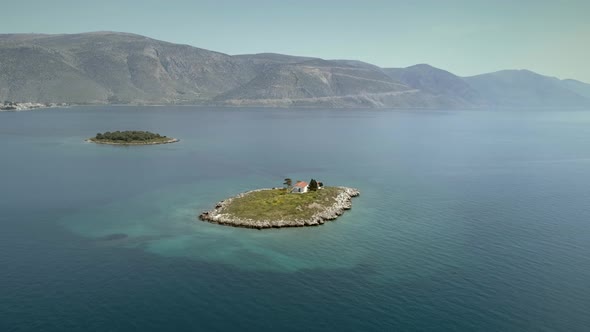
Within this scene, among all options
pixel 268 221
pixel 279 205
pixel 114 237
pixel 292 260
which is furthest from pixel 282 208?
pixel 114 237

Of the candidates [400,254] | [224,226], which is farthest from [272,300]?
[224,226]

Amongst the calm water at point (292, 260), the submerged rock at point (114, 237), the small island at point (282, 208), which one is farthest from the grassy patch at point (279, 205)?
the submerged rock at point (114, 237)

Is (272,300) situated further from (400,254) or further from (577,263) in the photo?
(577,263)

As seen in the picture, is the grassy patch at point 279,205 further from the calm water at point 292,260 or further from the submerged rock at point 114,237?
the submerged rock at point 114,237

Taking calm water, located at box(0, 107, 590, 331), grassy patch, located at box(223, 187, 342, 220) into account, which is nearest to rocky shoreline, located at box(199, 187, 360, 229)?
grassy patch, located at box(223, 187, 342, 220)

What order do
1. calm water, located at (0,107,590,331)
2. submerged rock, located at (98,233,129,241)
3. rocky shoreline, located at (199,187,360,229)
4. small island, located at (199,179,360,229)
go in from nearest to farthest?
calm water, located at (0,107,590,331) < submerged rock, located at (98,233,129,241) < rocky shoreline, located at (199,187,360,229) < small island, located at (199,179,360,229)

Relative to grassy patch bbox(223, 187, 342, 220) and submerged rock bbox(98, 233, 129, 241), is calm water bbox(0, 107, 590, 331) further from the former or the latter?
grassy patch bbox(223, 187, 342, 220)

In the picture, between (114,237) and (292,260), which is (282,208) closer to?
(292,260)
